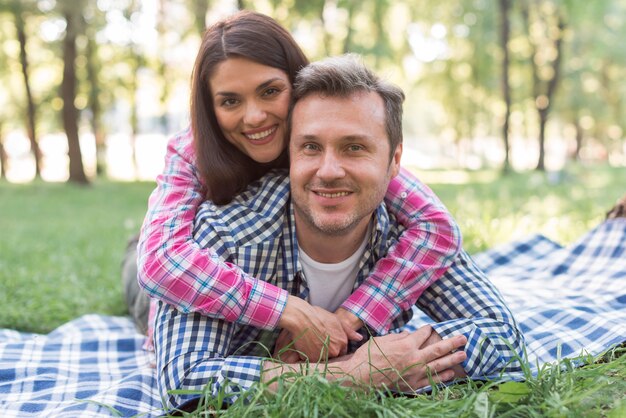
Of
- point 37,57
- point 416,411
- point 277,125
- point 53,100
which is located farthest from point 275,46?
point 37,57

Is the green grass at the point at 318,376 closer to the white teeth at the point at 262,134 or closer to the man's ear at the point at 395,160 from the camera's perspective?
the man's ear at the point at 395,160

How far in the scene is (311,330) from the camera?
255 centimetres

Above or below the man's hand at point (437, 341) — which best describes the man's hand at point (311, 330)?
above

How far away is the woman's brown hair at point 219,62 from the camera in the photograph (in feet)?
9.90

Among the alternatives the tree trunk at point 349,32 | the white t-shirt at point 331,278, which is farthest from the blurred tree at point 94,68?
the white t-shirt at point 331,278

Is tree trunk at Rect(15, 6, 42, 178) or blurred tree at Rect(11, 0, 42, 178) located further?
tree trunk at Rect(15, 6, 42, 178)

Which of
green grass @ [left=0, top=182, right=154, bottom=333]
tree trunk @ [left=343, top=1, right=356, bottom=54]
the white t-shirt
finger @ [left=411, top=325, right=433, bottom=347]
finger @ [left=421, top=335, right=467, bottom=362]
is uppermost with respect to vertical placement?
tree trunk @ [left=343, top=1, right=356, bottom=54]

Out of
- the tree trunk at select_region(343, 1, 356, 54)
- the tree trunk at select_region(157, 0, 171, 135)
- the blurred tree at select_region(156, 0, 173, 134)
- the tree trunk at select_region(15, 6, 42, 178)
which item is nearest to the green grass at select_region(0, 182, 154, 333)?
the tree trunk at select_region(15, 6, 42, 178)

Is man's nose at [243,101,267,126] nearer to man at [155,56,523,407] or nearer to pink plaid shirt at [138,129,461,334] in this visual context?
man at [155,56,523,407]

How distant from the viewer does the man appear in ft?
8.04

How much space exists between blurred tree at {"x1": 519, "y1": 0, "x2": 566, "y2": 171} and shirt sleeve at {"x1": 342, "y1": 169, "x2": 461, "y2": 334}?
50.9 feet

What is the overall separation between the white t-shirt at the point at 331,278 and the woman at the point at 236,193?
0.15 meters

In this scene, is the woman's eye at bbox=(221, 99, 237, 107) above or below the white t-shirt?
above

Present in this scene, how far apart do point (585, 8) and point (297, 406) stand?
57.5 feet
